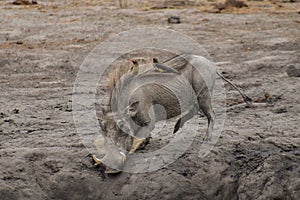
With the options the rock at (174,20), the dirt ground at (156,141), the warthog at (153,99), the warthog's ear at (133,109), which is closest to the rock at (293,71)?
the dirt ground at (156,141)

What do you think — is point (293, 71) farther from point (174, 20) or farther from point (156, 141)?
point (174, 20)

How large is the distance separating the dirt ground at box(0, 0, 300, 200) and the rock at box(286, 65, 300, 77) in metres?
0.06

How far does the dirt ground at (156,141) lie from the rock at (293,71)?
6 cm

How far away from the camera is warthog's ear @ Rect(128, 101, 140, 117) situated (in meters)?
2.70

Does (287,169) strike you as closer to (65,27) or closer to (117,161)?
(117,161)

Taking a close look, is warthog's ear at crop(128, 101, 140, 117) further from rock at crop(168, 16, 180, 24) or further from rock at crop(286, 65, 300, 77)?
rock at crop(168, 16, 180, 24)

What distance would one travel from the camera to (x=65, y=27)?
31.0 feet

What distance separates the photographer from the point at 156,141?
341cm

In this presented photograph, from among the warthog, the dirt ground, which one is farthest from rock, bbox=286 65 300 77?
the warthog

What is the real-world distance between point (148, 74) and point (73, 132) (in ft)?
4.27

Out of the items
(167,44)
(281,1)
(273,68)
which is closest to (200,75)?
(273,68)

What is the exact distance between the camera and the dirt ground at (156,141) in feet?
10.4

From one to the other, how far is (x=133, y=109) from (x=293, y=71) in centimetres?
348

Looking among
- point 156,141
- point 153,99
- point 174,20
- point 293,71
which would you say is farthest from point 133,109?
point 174,20
